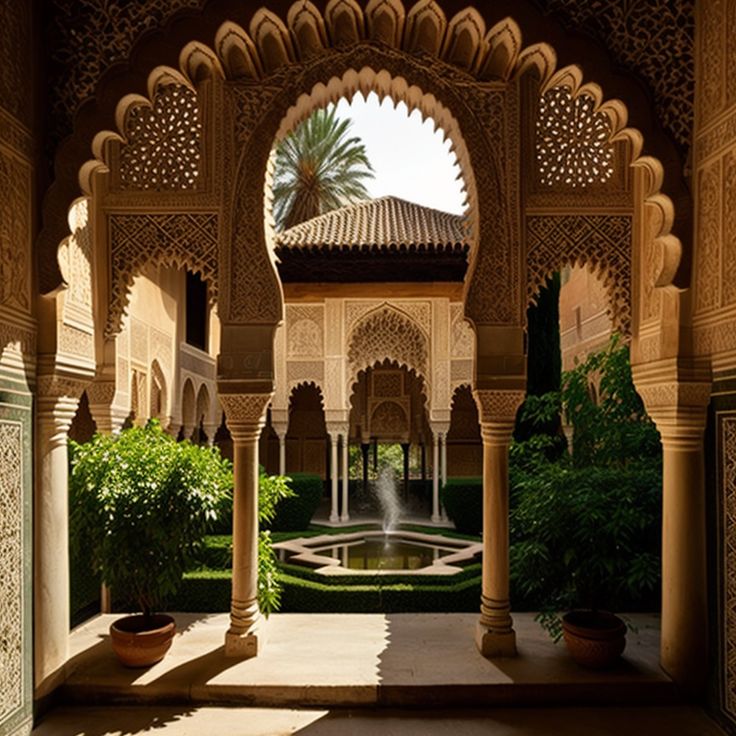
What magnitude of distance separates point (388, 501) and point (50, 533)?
14.4 m

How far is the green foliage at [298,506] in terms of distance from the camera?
11.3 meters

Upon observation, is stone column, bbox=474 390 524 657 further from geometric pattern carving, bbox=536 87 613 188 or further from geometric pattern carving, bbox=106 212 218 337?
geometric pattern carving, bbox=106 212 218 337

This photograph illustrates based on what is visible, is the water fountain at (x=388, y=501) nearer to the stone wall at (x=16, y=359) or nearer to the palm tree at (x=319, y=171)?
the stone wall at (x=16, y=359)

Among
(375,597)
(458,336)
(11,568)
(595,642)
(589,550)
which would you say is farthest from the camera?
(458,336)

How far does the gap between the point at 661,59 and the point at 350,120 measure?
64.3 feet

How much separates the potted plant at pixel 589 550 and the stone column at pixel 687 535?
0.25 meters

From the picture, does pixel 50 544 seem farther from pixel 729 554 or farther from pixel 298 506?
pixel 298 506

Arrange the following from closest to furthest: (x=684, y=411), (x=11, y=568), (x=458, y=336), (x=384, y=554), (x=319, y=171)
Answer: (x=11, y=568) < (x=684, y=411) < (x=384, y=554) < (x=458, y=336) < (x=319, y=171)

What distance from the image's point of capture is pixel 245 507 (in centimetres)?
488

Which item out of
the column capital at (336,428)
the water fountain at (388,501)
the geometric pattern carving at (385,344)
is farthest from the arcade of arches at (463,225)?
the geometric pattern carving at (385,344)

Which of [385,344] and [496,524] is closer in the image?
[496,524]

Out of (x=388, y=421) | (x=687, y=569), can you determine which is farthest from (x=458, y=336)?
(x=687, y=569)

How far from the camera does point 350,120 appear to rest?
22234 mm

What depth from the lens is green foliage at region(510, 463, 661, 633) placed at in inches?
174
